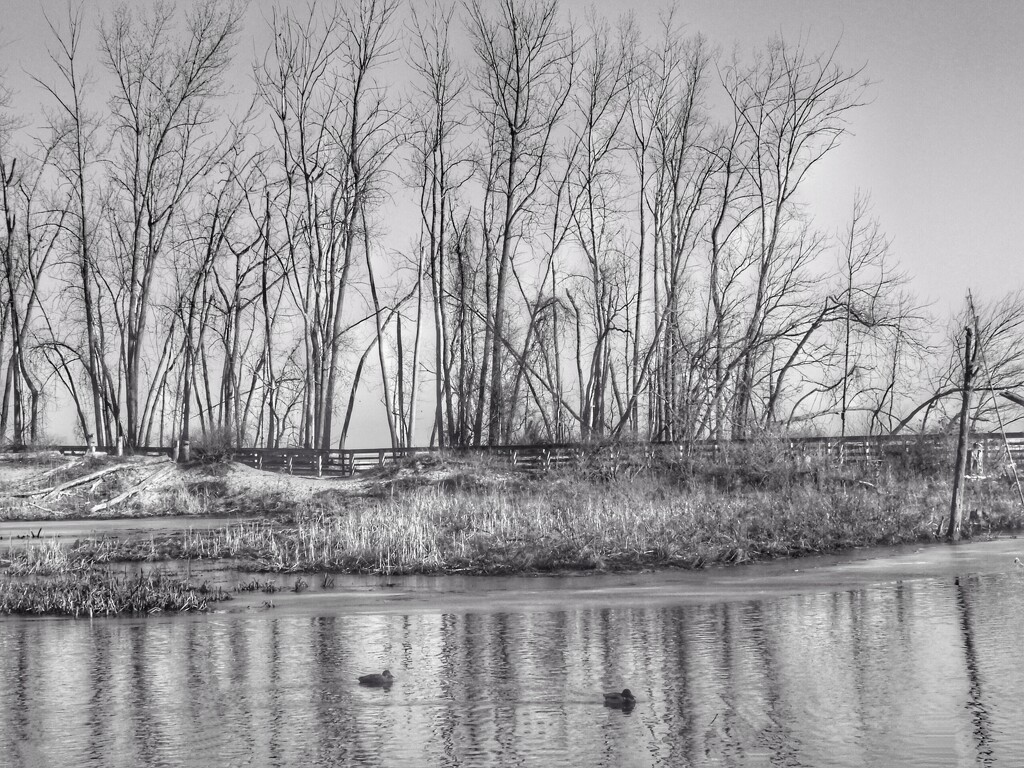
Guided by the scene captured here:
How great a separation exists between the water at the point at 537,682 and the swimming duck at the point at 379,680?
0.10m

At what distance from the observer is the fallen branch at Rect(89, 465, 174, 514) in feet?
106

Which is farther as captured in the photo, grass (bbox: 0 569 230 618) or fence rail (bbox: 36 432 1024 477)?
fence rail (bbox: 36 432 1024 477)

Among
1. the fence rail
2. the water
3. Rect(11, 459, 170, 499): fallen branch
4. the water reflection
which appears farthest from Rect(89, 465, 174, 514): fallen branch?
the water reflection

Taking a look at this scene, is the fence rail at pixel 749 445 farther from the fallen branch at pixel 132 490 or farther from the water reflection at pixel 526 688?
the water reflection at pixel 526 688

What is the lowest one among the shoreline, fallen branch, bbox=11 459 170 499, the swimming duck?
the swimming duck

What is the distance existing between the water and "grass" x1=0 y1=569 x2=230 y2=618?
0.54 meters

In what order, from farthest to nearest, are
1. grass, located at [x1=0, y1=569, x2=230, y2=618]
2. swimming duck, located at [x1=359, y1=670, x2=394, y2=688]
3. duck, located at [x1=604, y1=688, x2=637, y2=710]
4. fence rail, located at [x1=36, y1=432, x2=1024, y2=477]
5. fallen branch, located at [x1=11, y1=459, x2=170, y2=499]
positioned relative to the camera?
fallen branch, located at [x1=11, y1=459, x2=170, y2=499], fence rail, located at [x1=36, y1=432, x2=1024, y2=477], grass, located at [x1=0, y1=569, x2=230, y2=618], swimming duck, located at [x1=359, y1=670, x2=394, y2=688], duck, located at [x1=604, y1=688, x2=637, y2=710]

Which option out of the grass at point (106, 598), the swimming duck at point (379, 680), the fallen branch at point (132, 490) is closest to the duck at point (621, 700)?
the swimming duck at point (379, 680)

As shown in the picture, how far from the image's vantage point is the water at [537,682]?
6.76 metres

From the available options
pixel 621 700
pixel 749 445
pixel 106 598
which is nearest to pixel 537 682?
pixel 621 700

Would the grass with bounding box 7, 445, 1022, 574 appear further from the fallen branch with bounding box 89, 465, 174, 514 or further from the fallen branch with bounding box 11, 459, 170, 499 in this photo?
the fallen branch with bounding box 11, 459, 170, 499

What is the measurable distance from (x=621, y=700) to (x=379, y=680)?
217 cm

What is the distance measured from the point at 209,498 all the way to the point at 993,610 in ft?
89.1

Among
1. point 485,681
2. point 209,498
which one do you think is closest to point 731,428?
point 209,498
